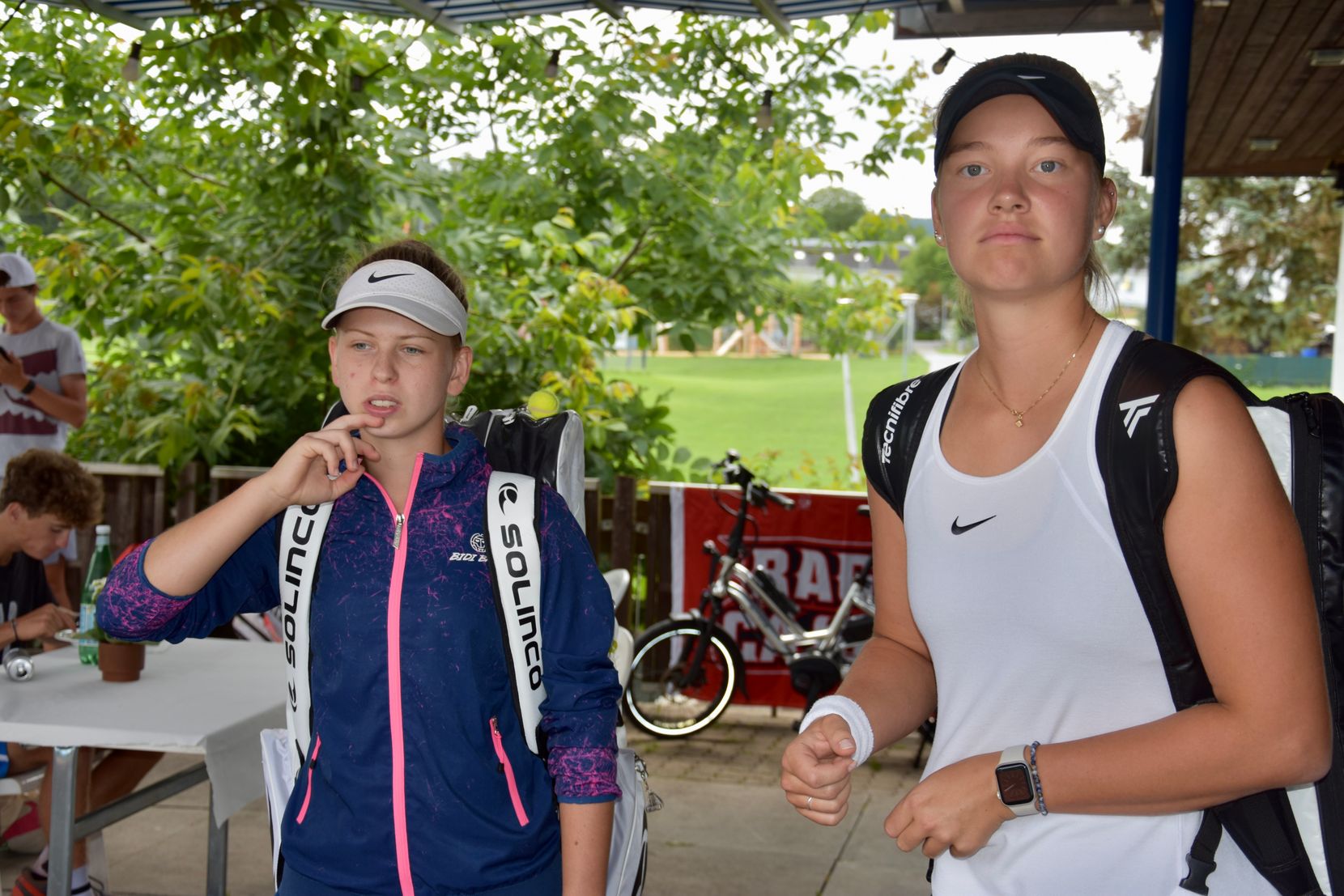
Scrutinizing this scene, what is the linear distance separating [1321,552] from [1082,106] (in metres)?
0.60

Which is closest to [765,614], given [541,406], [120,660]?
[120,660]

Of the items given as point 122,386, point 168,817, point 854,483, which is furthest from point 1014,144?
point 854,483

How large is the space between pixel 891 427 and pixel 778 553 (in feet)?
18.1

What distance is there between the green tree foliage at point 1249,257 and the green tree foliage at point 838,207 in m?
11.4

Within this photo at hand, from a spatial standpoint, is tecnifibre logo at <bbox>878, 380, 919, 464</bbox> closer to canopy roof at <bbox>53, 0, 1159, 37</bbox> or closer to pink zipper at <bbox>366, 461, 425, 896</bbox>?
pink zipper at <bbox>366, 461, 425, 896</bbox>

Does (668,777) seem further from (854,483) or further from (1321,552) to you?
(854,483)

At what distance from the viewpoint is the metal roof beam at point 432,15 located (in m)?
7.44

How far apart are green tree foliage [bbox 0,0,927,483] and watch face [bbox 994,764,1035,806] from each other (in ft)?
19.4

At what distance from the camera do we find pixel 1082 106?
5.03 ft

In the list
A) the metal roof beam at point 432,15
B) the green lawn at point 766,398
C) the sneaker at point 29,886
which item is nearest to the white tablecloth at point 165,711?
the sneaker at point 29,886

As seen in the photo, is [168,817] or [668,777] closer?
[168,817]

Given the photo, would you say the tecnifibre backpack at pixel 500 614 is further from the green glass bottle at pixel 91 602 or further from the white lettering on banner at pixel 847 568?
the white lettering on banner at pixel 847 568

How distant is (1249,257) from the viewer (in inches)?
944

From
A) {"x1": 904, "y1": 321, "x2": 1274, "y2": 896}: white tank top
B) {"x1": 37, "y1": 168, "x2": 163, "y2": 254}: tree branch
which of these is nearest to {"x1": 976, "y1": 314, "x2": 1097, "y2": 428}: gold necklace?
{"x1": 904, "y1": 321, "x2": 1274, "y2": 896}: white tank top
